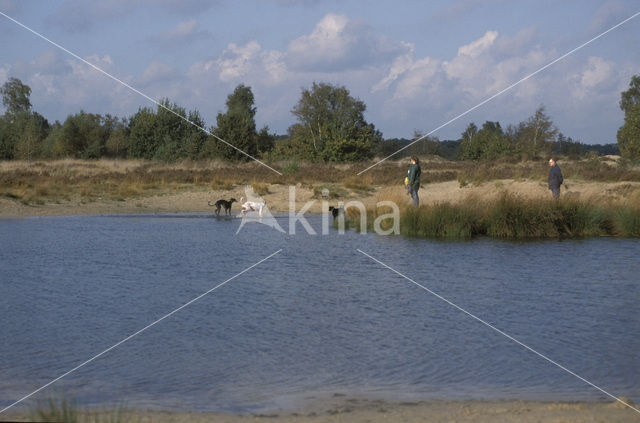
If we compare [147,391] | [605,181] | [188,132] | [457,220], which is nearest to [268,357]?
[147,391]

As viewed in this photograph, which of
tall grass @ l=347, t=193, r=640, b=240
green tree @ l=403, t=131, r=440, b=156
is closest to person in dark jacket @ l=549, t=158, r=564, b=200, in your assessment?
tall grass @ l=347, t=193, r=640, b=240

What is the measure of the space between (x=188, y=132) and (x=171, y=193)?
35599 mm

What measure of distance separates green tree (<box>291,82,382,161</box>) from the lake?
153 ft

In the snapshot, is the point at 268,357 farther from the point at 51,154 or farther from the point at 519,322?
the point at 51,154

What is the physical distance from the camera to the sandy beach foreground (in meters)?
5.89

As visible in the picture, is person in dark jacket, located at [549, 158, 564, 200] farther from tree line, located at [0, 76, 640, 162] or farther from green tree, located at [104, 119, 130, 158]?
green tree, located at [104, 119, 130, 158]

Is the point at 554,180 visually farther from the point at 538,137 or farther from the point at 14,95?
the point at 14,95

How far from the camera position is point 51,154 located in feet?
229

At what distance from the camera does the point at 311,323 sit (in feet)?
31.7

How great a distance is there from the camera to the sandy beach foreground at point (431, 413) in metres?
5.89

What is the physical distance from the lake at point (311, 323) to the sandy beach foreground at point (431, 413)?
254 mm

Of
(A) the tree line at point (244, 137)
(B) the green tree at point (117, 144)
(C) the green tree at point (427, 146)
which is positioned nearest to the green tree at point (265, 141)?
Result: (A) the tree line at point (244, 137)

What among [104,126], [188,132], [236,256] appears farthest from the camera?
[104,126]

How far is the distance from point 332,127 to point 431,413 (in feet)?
198
